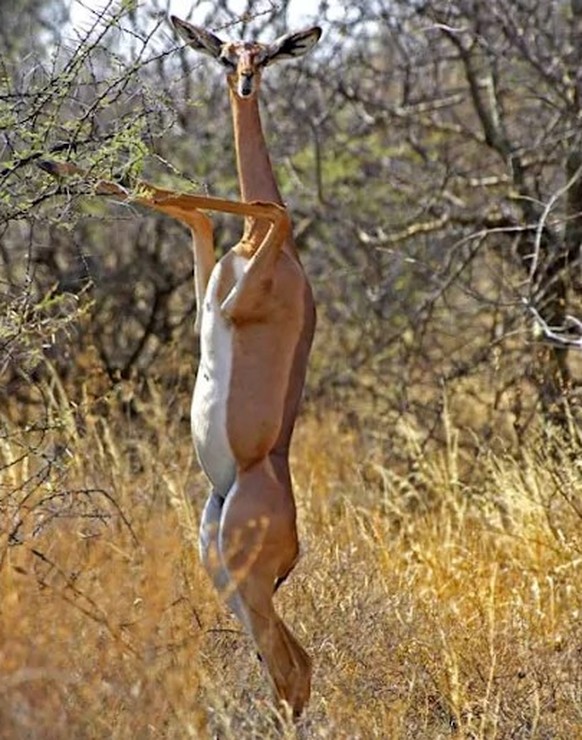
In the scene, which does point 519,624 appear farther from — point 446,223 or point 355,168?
point 355,168

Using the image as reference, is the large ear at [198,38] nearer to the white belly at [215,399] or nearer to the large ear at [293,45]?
the large ear at [293,45]

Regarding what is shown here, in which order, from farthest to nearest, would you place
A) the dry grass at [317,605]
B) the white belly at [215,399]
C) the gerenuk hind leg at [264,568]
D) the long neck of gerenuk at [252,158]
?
the long neck of gerenuk at [252,158] < the white belly at [215,399] < the gerenuk hind leg at [264,568] < the dry grass at [317,605]

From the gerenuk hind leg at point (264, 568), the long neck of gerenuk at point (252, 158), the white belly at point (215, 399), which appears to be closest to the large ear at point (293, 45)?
the long neck of gerenuk at point (252, 158)

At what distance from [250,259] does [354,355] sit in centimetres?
556

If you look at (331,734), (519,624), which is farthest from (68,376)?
(331,734)

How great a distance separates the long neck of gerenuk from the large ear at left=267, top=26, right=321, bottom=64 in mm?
179

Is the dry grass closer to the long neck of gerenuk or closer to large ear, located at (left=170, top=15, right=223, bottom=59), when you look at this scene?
the long neck of gerenuk

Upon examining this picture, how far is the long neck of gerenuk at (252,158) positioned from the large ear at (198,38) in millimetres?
180

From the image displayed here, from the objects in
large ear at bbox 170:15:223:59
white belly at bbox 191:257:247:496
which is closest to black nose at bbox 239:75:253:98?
large ear at bbox 170:15:223:59

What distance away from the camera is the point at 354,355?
10875 millimetres

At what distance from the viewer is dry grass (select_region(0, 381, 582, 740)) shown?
4.40 meters

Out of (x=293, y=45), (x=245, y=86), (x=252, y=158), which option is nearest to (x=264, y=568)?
(x=252, y=158)

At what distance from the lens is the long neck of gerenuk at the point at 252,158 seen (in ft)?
18.0

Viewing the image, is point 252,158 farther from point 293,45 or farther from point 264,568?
point 264,568
